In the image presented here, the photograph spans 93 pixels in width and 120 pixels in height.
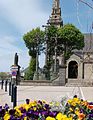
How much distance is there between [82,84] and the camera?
56562mm

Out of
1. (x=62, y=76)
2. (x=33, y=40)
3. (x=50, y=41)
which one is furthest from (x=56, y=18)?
(x=62, y=76)

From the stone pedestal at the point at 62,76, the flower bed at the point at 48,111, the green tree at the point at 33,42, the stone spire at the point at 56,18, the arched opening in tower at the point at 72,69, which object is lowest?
the flower bed at the point at 48,111

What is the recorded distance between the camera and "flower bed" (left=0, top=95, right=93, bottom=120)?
483 cm

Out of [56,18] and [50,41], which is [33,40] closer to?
[50,41]

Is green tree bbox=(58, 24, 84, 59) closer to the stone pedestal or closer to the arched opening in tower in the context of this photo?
the arched opening in tower

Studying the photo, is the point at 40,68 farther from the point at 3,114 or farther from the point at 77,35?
the point at 3,114

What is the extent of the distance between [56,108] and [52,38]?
72.2m

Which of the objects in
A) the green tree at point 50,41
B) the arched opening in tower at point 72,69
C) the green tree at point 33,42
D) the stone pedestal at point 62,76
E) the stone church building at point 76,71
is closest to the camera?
the stone pedestal at point 62,76

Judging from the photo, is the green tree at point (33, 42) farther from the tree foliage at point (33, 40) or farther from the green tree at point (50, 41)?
the green tree at point (50, 41)

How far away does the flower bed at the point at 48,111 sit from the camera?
4.83 meters

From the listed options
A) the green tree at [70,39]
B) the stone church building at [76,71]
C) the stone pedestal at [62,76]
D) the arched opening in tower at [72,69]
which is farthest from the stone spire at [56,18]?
the stone pedestal at [62,76]

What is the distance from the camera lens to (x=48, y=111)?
5371 mm

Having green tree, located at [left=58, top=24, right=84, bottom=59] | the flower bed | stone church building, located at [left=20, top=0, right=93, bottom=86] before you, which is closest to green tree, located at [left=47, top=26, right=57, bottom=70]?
green tree, located at [left=58, top=24, right=84, bottom=59]

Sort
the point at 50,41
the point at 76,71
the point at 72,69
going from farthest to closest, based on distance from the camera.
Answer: the point at 50,41 → the point at 76,71 → the point at 72,69
